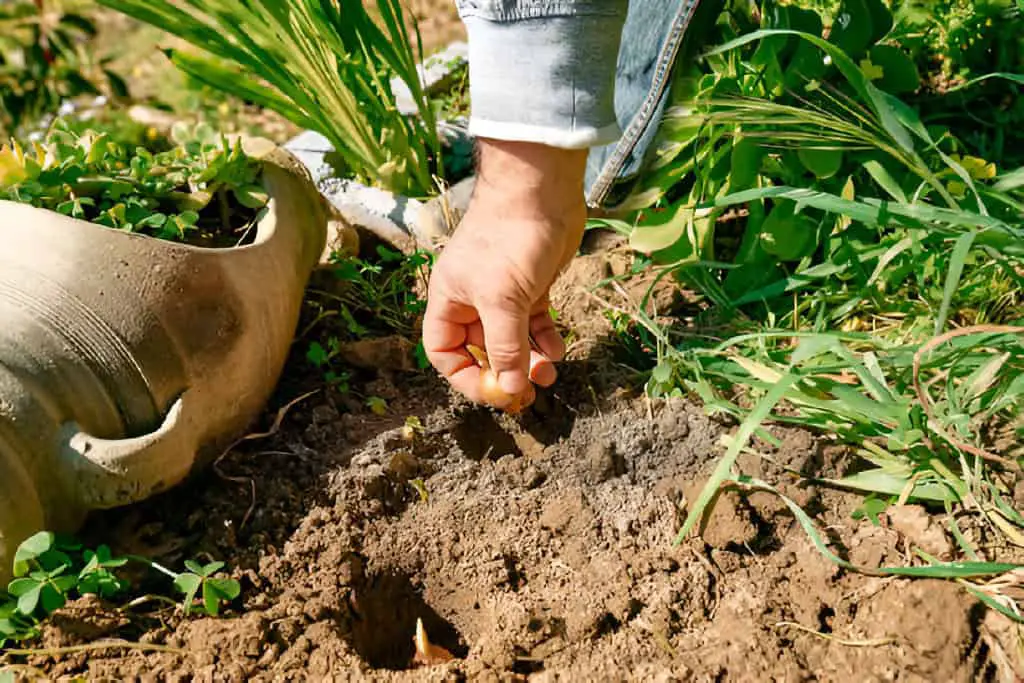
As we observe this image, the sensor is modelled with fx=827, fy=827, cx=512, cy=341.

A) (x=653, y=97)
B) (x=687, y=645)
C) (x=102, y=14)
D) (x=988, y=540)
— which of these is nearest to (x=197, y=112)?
(x=102, y=14)

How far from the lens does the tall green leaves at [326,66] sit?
172 cm

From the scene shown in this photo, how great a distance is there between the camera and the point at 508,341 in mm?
1232

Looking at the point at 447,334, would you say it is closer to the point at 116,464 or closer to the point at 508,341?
the point at 508,341

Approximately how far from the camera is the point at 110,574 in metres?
1.26

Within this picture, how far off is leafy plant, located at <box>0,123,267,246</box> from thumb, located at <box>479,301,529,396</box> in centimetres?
64

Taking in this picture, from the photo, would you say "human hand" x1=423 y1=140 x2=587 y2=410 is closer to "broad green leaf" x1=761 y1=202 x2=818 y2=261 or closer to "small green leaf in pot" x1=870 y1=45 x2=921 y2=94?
"broad green leaf" x1=761 y1=202 x2=818 y2=261

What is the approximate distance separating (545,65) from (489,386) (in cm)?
54

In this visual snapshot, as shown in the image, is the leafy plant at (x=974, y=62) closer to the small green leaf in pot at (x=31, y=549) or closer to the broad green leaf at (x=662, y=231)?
the broad green leaf at (x=662, y=231)

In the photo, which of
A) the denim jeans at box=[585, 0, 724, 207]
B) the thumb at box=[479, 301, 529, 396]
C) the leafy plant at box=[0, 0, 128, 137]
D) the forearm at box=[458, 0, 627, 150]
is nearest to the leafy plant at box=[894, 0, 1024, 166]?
the denim jeans at box=[585, 0, 724, 207]

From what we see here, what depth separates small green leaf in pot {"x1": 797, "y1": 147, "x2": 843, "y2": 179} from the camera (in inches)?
63.2

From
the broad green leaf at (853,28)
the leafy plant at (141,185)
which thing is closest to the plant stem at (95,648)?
the leafy plant at (141,185)

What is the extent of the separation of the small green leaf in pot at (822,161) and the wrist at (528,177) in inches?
24.7

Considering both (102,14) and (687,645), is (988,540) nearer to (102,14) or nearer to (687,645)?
(687,645)

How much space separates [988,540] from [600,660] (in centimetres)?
64
